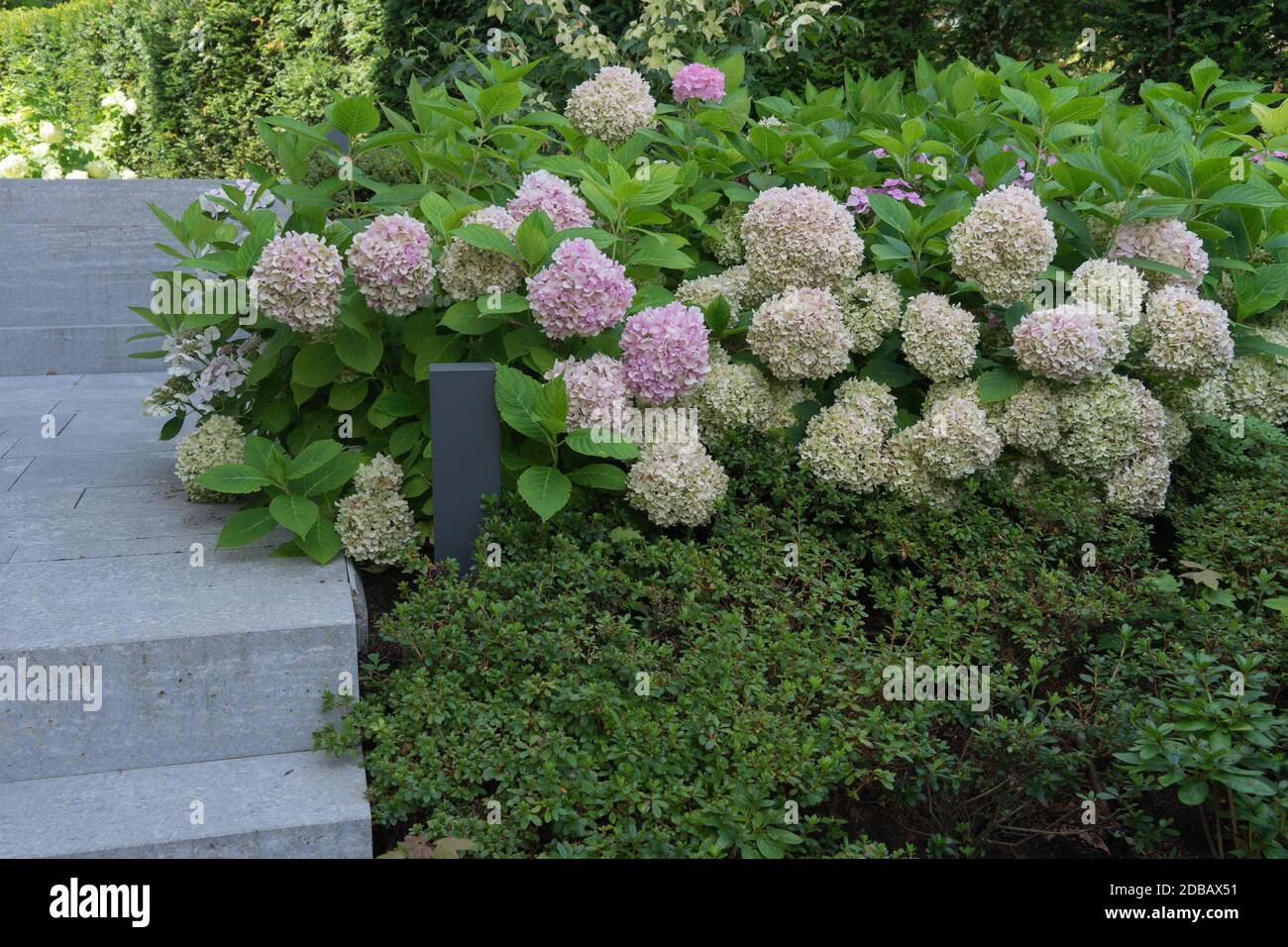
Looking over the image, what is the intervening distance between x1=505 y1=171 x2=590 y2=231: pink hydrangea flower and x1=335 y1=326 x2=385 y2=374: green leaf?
1.86 ft

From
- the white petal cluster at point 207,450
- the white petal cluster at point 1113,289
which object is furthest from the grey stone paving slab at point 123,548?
the white petal cluster at point 1113,289

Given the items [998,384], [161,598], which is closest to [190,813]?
[161,598]

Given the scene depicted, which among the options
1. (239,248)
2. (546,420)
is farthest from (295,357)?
(546,420)

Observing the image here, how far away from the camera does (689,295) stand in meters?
3.51

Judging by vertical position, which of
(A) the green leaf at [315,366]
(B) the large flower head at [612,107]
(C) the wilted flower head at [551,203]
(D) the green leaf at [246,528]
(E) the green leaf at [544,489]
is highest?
(B) the large flower head at [612,107]

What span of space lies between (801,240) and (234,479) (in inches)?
71.1

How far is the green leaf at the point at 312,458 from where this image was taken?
9.71 ft

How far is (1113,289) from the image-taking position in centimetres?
325

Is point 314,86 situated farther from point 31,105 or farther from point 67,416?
point 67,416

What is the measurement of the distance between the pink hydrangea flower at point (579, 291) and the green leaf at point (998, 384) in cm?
113

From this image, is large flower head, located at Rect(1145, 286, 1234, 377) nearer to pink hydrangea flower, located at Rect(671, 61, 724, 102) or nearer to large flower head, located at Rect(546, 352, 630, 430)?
large flower head, located at Rect(546, 352, 630, 430)

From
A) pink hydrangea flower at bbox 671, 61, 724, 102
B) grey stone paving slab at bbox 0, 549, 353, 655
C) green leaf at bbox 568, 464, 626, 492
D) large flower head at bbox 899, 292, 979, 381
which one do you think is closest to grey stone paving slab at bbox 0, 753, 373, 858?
grey stone paving slab at bbox 0, 549, 353, 655

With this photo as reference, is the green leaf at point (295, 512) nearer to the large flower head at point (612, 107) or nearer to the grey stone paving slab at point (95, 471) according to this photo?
the grey stone paving slab at point (95, 471)
